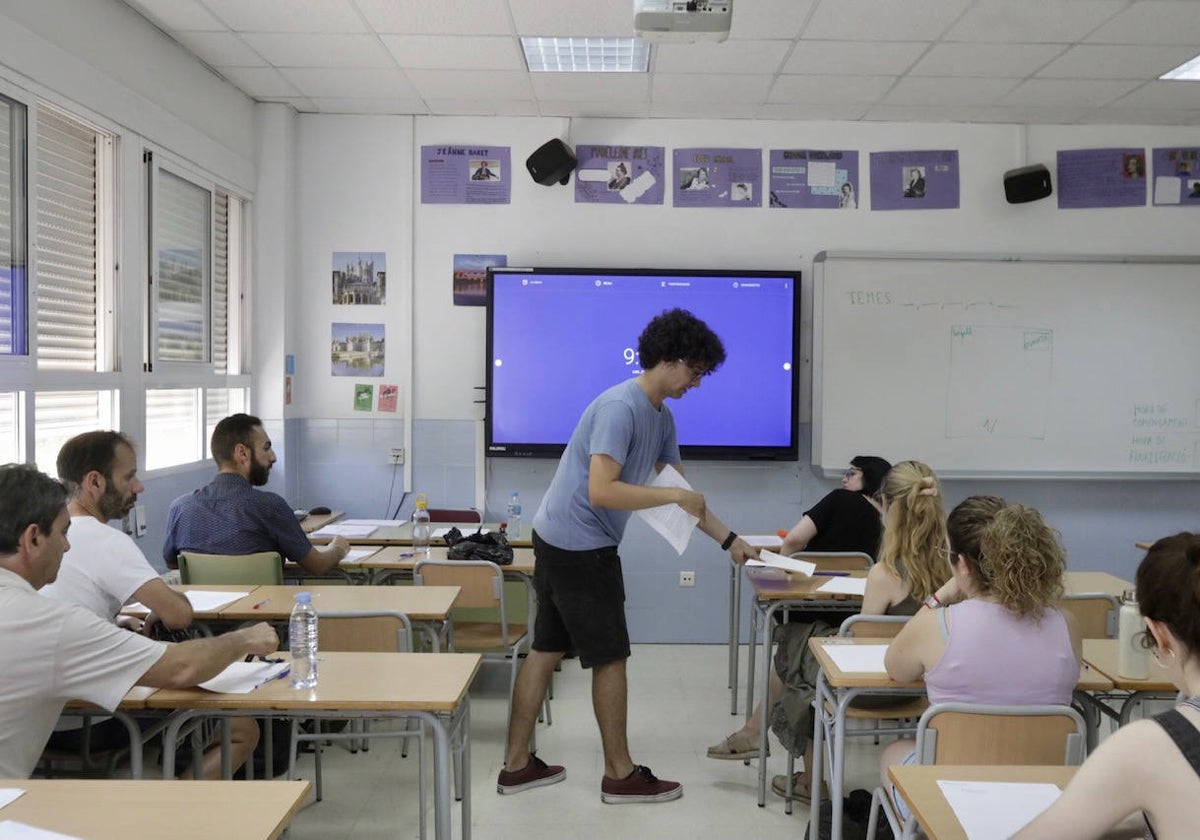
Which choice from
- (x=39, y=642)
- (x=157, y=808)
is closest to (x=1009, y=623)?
(x=157, y=808)

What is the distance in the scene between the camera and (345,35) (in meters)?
4.35

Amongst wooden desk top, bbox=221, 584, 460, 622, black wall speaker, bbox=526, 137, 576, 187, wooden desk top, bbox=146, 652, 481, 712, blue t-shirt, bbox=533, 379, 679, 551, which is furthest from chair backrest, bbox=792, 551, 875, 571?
black wall speaker, bbox=526, 137, 576, 187

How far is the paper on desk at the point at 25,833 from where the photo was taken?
4.85 ft

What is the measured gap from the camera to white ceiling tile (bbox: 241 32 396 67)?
4.38 meters

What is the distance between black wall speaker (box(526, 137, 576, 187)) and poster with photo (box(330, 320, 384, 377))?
51.9 inches

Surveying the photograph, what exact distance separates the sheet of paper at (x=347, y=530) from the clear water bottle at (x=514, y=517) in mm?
715

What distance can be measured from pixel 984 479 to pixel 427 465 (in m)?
3.35

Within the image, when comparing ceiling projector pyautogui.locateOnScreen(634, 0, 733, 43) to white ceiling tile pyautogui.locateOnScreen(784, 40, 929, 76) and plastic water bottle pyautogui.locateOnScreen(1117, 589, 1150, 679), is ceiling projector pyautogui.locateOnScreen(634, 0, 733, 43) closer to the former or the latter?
white ceiling tile pyautogui.locateOnScreen(784, 40, 929, 76)

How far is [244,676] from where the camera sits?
2.31 metres

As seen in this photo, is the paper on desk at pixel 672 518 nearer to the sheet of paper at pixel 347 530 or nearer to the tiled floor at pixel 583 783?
the tiled floor at pixel 583 783

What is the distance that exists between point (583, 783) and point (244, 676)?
1.63 meters

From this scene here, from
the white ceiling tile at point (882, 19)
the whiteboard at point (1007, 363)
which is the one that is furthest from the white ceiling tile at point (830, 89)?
the whiteboard at point (1007, 363)

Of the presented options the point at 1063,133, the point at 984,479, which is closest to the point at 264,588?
the point at 984,479

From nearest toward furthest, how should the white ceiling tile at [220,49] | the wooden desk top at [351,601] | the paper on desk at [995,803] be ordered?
the paper on desk at [995,803] < the wooden desk top at [351,601] < the white ceiling tile at [220,49]
